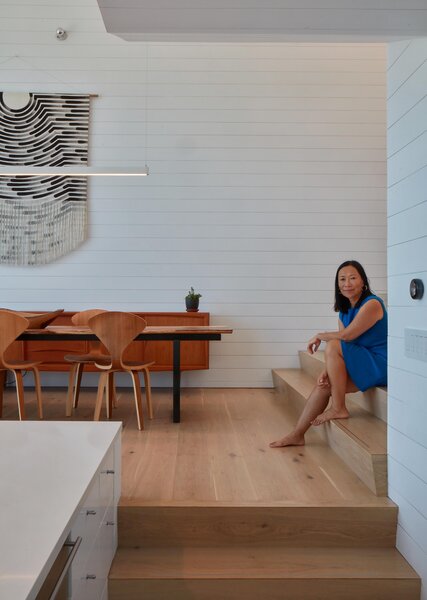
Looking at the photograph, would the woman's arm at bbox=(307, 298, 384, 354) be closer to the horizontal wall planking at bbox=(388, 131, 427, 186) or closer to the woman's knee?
the woman's knee

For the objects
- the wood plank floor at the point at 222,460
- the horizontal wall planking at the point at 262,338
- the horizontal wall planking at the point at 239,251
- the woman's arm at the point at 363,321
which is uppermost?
the horizontal wall planking at the point at 239,251

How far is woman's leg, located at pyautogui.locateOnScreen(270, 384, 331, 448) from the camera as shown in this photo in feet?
9.92

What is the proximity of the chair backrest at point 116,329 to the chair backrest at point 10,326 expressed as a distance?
19.2 inches

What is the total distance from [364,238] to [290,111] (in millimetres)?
1607

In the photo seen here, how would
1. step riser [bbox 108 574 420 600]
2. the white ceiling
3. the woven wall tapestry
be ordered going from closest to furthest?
the white ceiling
step riser [bbox 108 574 420 600]
the woven wall tapestry

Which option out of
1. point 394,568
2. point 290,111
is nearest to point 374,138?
point 290,111

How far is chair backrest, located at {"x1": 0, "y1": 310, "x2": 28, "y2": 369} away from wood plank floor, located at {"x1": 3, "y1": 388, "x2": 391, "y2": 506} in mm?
718

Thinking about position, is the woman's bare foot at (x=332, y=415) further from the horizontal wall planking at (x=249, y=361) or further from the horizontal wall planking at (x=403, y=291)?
the horizontal wall planking at (x=249, y=361)

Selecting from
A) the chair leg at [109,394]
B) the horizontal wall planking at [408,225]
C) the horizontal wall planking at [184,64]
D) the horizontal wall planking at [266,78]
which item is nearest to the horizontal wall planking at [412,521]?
the horizontal wall planking at [408,225]

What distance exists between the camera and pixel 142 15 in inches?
74.1

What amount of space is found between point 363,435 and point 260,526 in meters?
0.79

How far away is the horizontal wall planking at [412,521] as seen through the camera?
197 centimetres

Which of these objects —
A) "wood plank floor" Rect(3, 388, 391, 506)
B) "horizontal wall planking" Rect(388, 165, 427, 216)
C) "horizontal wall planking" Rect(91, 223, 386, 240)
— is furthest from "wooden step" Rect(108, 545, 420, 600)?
"horizontal wall planking" Rect(91, 223, 386, 240)

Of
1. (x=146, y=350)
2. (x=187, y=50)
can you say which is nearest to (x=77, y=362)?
(x=146, y=350)
